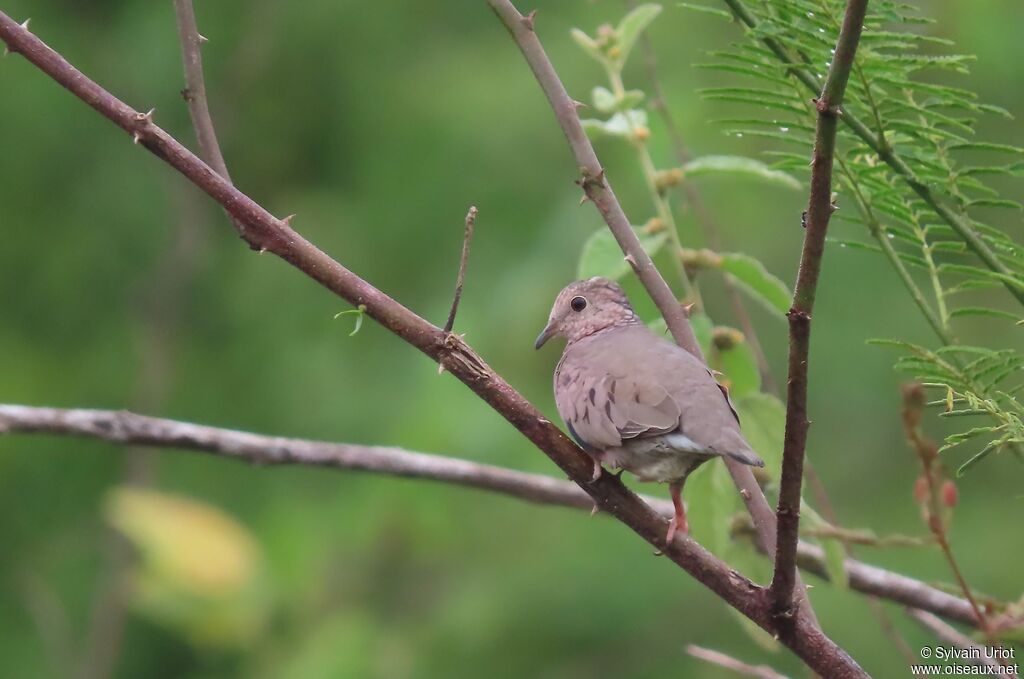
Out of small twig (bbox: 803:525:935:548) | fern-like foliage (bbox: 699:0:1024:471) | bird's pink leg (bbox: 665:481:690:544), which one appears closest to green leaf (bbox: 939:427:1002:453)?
fern-like foliage (bbox: 699:0:1024:471)

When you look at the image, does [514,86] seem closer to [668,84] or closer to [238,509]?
[668,84]

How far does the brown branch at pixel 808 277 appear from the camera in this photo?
1442 mm

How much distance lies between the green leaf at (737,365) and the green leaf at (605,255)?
0.87 feet

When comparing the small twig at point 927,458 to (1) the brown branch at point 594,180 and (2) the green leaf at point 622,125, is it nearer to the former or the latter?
(1) the brown branch at point 594,180

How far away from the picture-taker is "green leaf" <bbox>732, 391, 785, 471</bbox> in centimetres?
264

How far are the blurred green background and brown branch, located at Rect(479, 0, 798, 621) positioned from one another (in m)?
2.77

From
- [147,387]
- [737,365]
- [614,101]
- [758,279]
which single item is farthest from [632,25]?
[147,387]

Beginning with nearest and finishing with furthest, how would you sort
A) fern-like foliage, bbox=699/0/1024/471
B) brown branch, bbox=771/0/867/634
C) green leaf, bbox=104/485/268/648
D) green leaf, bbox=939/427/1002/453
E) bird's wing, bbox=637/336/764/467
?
brown branch, bbox=771/0/867/634 < green leaf, bbox=939/427/1002/453 < fern-like foliage, bbox=699/0/1024/471 < bird's wing, bbox=637/336/764/467 < green leaf, bbox=104/485/268/648

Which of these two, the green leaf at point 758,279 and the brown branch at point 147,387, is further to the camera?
the brown branch at point 147,387

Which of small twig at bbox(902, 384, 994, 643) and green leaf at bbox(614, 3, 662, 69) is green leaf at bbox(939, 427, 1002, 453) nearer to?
small twig at bbox(902, 384, 994, 643)

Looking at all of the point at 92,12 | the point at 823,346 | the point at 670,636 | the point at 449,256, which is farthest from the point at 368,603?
the point at 92,12

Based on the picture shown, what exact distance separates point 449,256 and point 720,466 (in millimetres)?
4063

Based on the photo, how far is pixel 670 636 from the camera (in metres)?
5.88

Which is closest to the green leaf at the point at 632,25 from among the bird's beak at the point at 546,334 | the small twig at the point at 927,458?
the bird's beak at the point at 546,334
